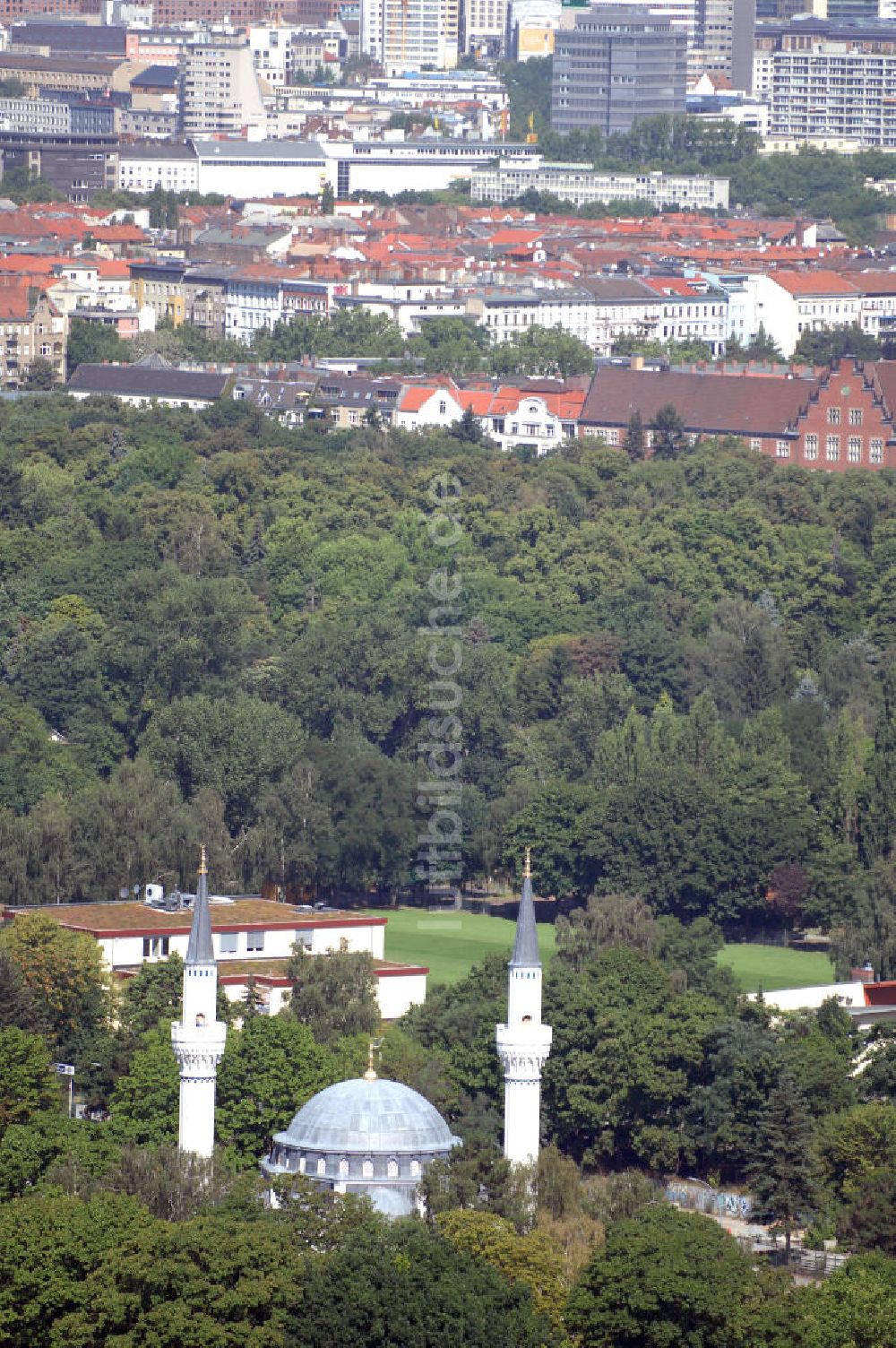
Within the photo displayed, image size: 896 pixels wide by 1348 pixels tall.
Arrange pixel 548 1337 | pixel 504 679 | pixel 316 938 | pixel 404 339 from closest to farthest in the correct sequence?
pixel 548 1337 < pixel 316 938 < pixel 504 679 < pixel 404 339

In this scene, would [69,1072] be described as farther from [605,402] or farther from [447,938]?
[605,402]

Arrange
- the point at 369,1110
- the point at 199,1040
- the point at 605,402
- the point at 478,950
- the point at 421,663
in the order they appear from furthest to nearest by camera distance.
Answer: the point at 605,402 → the point at 421,663 → the point at 478,950 → the point at 199,1040 → the point at 369,1110

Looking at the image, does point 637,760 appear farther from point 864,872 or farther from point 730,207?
point 730,207

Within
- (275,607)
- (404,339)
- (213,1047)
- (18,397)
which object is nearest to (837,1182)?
(213,1047)

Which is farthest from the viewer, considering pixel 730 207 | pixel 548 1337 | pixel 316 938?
pixel 730 207

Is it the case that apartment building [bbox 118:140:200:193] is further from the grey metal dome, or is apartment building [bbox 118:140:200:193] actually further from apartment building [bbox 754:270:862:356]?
the grey metal dome

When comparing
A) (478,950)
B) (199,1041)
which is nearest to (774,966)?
(478,950)
